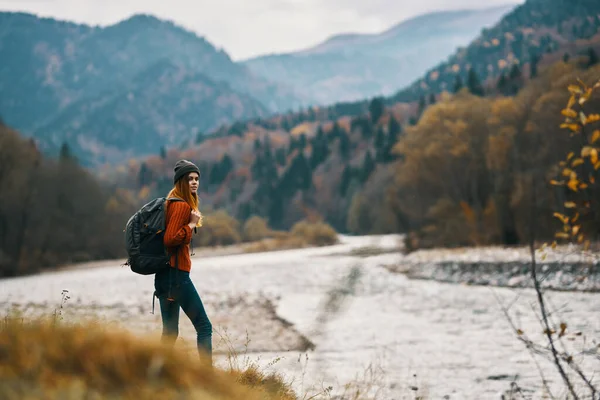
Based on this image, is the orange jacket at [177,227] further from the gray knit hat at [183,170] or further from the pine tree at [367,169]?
the pine tree at [367,169]

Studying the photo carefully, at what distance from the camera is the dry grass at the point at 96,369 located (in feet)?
6.53

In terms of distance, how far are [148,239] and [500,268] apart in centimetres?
2875

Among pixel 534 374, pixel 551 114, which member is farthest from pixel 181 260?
pixel 551 114

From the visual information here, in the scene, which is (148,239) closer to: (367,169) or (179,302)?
(179,302)

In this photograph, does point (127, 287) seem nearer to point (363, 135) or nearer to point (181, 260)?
point (181, 260)

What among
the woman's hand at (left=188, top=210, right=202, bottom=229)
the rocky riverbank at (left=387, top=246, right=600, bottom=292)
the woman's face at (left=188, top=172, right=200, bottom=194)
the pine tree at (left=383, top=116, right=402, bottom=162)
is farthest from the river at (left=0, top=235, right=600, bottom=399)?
the pine tree at (left=383, top=116, right=402, bottom=162)

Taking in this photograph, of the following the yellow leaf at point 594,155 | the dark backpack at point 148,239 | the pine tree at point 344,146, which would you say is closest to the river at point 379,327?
the dark backpack at point 148,239

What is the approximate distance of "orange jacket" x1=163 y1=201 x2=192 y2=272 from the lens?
20.1 feet

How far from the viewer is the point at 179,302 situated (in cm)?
649

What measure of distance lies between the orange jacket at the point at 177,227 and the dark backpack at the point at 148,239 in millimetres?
64

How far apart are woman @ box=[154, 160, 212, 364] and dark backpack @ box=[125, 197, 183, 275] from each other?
0.09 m

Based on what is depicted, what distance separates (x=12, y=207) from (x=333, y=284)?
60.0 m

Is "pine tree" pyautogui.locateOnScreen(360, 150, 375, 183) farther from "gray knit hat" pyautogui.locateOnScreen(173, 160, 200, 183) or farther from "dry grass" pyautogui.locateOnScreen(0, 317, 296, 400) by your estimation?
"dry grass" pyautogui.locateOnScreen(0, 317, 296, 400)

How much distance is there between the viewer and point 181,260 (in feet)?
20.9
